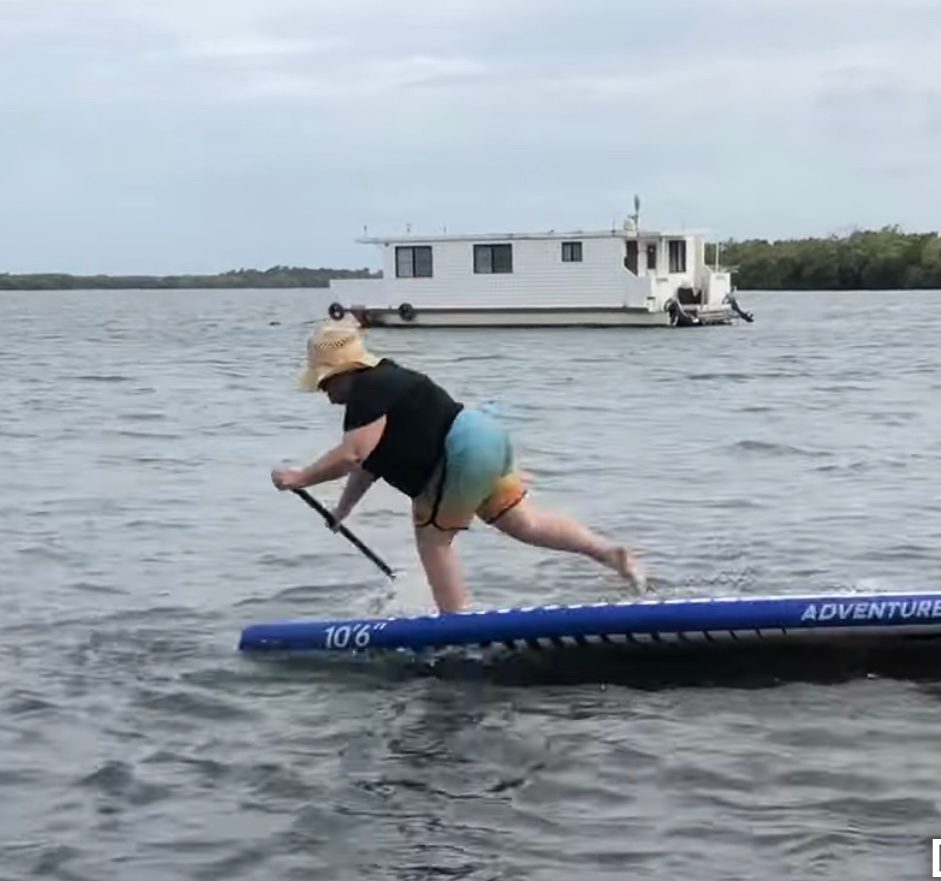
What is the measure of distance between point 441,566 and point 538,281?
136 ft

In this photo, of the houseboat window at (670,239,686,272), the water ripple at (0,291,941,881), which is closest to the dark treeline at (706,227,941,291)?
the houseboat window at (670,239,686,272)

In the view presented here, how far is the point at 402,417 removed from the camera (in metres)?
8.92

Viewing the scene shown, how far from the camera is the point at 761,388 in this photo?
31.2m

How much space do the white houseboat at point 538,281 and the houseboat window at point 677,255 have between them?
0.09 ft

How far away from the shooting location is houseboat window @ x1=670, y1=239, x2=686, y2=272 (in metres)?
50.4

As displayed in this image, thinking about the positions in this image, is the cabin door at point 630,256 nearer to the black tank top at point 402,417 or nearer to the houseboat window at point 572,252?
the houseboat window at point 572,252

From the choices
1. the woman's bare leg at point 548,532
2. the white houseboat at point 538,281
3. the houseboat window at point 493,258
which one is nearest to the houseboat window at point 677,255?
the white houseboat at point 538,281

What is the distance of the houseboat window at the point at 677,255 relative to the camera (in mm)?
50406

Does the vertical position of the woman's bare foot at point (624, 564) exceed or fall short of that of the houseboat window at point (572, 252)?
it falls short

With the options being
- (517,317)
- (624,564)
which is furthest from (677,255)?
(624,564)

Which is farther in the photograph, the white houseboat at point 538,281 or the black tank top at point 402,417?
the white houseboat at point 538,281

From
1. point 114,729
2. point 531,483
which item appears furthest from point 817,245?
point 114,729

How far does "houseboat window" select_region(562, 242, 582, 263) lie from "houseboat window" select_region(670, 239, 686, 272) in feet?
9.76

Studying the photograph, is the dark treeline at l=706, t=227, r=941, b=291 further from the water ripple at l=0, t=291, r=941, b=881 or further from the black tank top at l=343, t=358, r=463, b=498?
the black tank top at l=343, t=358, r=463, b=498
